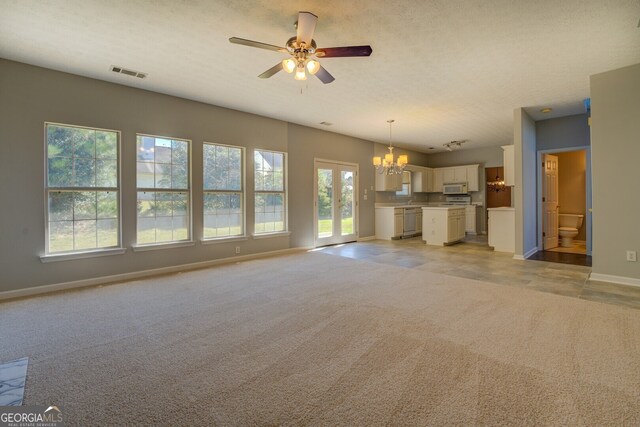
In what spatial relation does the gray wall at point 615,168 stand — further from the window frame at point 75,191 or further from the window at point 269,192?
the window frame at point 75,191

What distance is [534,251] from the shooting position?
6.18 metres

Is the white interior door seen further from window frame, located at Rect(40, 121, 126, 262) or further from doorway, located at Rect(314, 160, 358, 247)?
window frame, located at Rect(40, 121, 126, 262)

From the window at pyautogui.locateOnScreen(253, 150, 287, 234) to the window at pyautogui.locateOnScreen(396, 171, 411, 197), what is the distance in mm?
4572

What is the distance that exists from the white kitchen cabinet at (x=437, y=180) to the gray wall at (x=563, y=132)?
13.1ft

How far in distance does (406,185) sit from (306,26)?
792 centimetres

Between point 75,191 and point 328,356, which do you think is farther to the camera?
point 75,191

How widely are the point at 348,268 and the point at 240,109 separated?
3.54 metres

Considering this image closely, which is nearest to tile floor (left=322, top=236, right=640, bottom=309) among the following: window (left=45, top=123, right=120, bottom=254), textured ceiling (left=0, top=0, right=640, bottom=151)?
textured ceiling (left=0, top=0, right=640, bottom=151)

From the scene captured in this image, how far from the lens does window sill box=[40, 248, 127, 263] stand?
373 centimetres

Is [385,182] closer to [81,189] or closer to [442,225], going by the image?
[442,225]

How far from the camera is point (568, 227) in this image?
23.5 feet

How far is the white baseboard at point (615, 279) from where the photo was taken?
12.6 ft

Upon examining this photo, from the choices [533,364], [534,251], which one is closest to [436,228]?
[534,251]

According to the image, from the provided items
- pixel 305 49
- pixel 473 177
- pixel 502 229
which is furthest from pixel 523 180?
pixel 305 49
